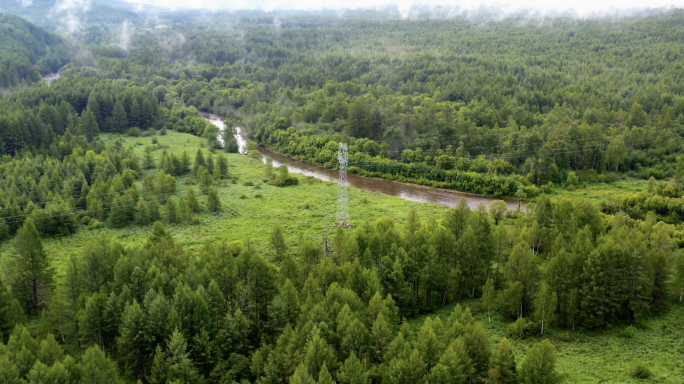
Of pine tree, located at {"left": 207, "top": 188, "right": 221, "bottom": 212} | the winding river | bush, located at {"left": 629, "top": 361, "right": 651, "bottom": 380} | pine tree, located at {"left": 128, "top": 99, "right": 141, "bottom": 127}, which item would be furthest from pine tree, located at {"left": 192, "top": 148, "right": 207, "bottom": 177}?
the winding river

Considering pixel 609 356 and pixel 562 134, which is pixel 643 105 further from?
pixel 609 356

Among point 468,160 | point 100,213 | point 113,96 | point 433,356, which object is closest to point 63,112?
point 113,96

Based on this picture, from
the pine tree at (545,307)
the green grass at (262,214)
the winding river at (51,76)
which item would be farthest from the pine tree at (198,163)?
the winding river at (51,76)

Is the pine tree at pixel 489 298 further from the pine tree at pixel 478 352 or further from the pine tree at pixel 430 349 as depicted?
the pine tree at pixel 430 349

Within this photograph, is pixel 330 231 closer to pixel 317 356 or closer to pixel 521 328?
pixel 521 328

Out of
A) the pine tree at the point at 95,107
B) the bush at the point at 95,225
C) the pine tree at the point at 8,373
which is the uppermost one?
the pine tree at the point at 95,107

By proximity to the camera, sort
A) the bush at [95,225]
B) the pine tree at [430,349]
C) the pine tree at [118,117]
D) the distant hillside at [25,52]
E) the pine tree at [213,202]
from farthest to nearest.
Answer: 1. the distant hillside at [25,52]
2. the pine tree at [118,117]
3. the pine tree at [213,202]
4. the bush at [95,225]
5. the pine tree at [430,349]
